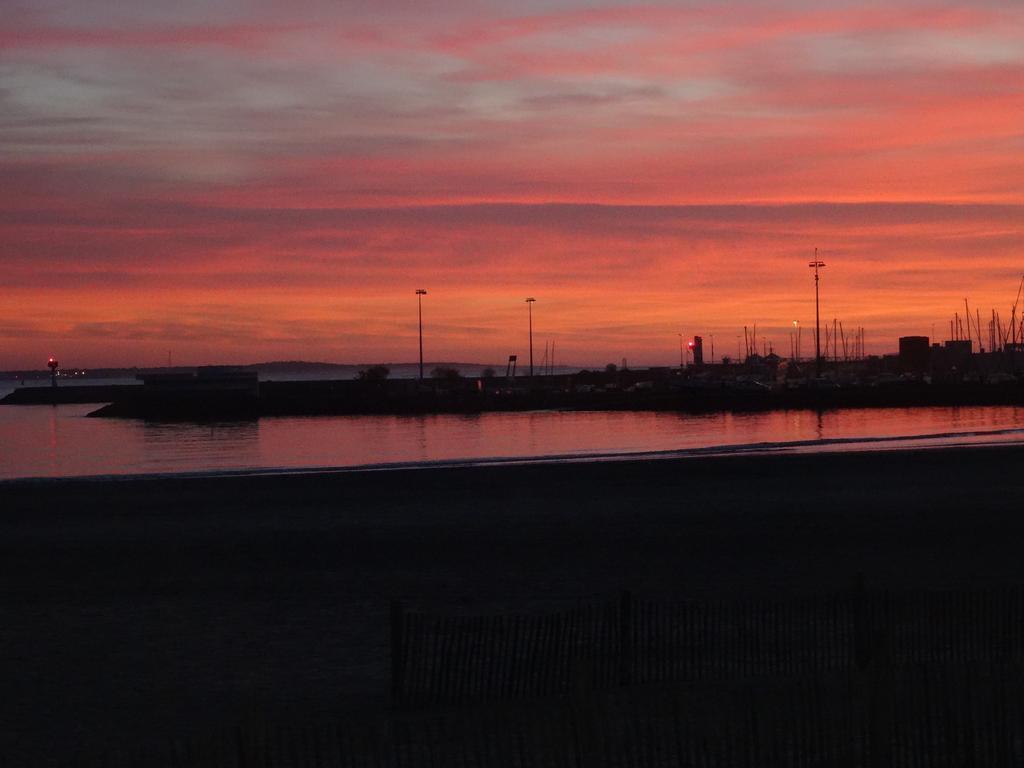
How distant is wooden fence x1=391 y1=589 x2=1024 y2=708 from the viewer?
13.4m

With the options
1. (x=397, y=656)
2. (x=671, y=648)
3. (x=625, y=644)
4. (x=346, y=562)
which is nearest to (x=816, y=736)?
(x=625, y=644)

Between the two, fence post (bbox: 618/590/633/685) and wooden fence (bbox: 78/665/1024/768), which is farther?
fence post (bbox: 618/590/633/685)

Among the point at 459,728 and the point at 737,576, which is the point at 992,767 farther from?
the point at 737,576

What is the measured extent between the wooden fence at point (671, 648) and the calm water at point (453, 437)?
40.8 metres

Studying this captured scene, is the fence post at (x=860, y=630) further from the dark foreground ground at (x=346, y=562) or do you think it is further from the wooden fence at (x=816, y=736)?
the dark foreground ground at (x=346, y=562)

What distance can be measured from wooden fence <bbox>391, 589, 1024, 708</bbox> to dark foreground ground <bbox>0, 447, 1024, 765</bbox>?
102 centimetres

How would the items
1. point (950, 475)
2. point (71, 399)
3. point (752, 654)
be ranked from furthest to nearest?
point (71, 399) < point (950, 475) < point (752, 654)

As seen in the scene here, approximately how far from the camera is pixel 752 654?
14.4 meters

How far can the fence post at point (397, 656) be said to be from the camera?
13195mm

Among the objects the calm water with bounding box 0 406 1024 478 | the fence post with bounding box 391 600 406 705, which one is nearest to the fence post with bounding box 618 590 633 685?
the fence post with bounding box 391 600 406 705

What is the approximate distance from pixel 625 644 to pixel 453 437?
6367 cm

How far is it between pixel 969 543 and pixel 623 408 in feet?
292

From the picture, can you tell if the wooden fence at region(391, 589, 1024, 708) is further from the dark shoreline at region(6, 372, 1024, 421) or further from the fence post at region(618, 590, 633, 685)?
the dark shoreline at region(6, 372, 1024, 421)

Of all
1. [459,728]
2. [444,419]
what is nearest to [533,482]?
[459,728]
